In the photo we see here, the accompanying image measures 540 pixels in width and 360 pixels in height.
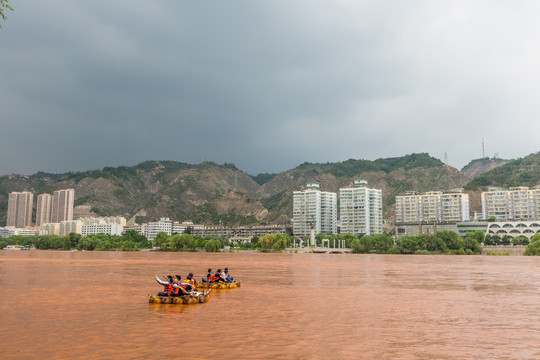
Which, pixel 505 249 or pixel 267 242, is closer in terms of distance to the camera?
pixel 505 249

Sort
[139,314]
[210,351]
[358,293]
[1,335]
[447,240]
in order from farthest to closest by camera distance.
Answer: [447,240] → [358,293] → [139,314] → [1,335] → [210,351]

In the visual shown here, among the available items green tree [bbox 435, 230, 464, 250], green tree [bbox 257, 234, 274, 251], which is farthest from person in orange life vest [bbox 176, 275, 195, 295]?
green tree [bbox 257, 234, 274, 251]

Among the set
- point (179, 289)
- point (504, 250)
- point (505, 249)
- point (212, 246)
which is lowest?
point (212, 246)

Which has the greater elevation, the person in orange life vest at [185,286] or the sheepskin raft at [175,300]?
the person in orange life vest at [185,286]

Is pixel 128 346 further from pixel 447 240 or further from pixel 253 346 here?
pixel 447 240

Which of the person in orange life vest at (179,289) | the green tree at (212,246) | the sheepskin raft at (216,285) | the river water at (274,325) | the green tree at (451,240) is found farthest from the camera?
the green tree at (212,246)

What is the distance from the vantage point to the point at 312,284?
4950 cm

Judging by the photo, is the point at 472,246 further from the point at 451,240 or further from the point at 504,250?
the point at 504,250

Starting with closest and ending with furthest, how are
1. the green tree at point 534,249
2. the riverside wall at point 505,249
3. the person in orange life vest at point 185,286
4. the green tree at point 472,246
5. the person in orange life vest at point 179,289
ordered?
the person in orange life vest at point 179,289, the person in orange life vest at point 185,286, the green tree at point 534,249, the riverside wall at point 505,249, the green tree at point 472,246

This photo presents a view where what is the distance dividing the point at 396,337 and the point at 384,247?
154 metres

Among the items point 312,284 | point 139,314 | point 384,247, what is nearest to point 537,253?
point 384,247

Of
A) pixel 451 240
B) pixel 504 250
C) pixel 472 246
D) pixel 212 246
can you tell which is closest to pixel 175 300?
pixel 451 240

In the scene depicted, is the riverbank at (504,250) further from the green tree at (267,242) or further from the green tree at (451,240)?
the green tree at (267,242)

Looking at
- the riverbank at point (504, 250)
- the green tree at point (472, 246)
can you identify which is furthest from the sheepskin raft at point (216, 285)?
the riverbank at point (504, 250)
